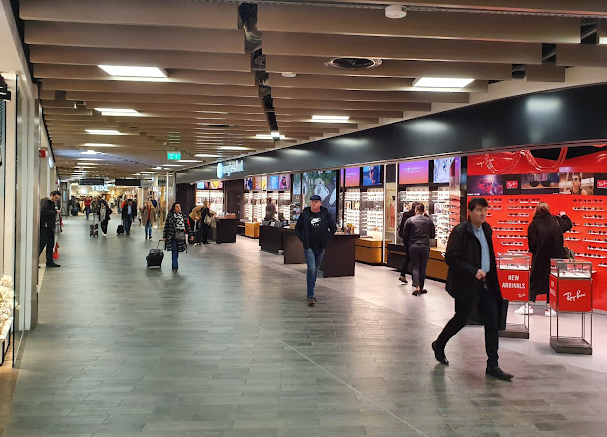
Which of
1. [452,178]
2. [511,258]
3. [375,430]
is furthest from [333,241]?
[375,430]

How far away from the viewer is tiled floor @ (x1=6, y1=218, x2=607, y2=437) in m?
3.59

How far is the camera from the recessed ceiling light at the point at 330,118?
9.65 metres

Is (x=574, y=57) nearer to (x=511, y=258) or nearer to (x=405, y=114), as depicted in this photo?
(x=511, y=258)

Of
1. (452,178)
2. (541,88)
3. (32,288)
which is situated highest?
(541,88)

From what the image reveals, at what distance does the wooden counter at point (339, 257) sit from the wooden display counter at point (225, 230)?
27.5 feet

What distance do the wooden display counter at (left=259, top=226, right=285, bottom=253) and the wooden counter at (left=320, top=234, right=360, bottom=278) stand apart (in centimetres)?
428

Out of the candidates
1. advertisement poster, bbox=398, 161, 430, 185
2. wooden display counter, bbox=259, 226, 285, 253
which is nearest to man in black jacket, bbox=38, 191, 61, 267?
wooden display counter, bbox=259, 226, 285, 253

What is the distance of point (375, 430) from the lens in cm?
350

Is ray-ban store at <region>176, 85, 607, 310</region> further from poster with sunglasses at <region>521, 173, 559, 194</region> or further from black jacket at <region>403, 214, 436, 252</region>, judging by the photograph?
black jacket at <region>403, 214, 436, 252</region>

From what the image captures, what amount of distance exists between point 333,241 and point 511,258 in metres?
4.64

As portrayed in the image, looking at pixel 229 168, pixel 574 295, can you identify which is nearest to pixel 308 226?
pixel 574 295

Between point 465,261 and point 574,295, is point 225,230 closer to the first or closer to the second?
point 574,295

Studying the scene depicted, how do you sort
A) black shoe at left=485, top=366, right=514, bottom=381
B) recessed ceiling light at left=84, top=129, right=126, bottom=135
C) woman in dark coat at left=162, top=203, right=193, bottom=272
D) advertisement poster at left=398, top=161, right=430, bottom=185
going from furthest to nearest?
recessed ceiling light at left=84, top=129, right=126, bottom=135, woman in dark coat at left=162, top=203, right=193, bottom=272, advertisement poster at left=398, top=161, right=430, bottom=185, black shoe at left=485, top=366, right=514, bottom=381

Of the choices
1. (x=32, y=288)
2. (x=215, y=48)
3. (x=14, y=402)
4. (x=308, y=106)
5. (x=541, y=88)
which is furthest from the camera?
(x=308, y=106)
